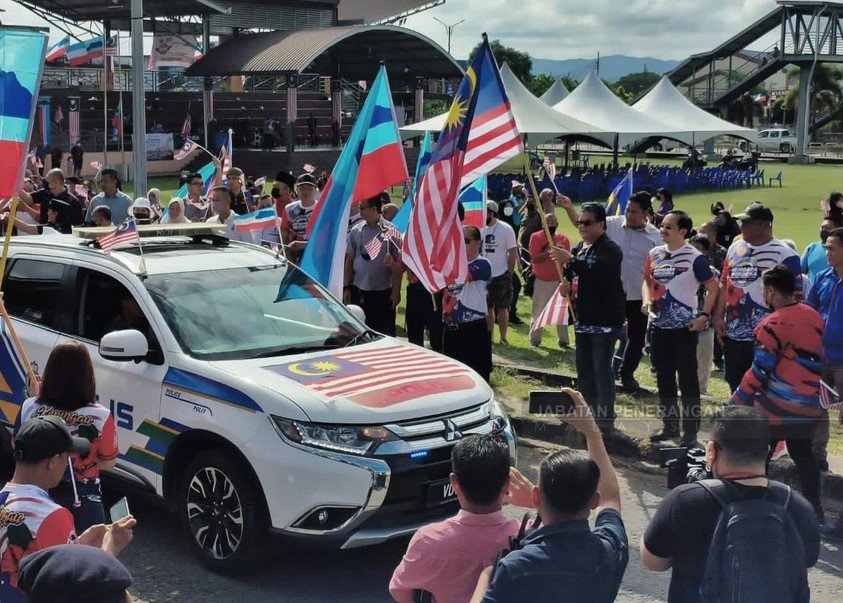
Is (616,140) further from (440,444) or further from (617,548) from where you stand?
(617,548)

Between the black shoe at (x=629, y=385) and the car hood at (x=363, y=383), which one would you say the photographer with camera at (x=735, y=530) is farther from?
the black shoe at (x=629, y=385)

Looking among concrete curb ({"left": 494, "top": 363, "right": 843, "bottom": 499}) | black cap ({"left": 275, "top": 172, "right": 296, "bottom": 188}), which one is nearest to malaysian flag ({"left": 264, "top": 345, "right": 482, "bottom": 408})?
concrete curb ({"left": 494, "top": 363, "right": 843, "bottom": 499})

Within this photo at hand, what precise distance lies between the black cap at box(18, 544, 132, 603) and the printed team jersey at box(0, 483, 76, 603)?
0.79 m

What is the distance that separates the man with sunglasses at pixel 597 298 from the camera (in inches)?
335

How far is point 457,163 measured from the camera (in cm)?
880

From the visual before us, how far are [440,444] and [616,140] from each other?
30.6 metres

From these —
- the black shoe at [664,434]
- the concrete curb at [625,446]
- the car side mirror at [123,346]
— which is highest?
the car side mirror at [123,346]

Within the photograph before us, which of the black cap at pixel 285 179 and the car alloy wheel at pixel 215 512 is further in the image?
the black cap at pixel 285 179

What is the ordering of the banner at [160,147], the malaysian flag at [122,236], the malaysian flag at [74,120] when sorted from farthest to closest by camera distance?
the banner at [160,147]
the malaysian flag at [74,120]
the malaysian flag at [122,236]

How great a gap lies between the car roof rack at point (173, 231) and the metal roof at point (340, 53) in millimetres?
36722

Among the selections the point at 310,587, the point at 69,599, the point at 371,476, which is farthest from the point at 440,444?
the point at 69,599

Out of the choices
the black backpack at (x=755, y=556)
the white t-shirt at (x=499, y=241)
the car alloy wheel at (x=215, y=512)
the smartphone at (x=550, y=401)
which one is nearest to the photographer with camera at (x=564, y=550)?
the black backpack at (x=755, y=556)

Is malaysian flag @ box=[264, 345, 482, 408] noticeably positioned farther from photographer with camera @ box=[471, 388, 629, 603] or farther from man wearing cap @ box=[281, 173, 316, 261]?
man wearing cap @ box=[281, 173, 316, 261]

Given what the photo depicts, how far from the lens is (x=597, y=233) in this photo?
8.52 metres
